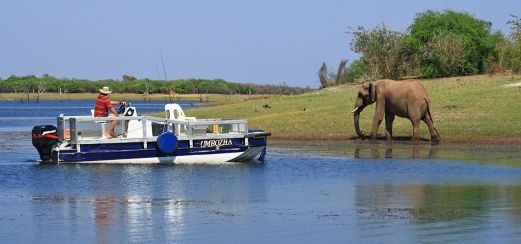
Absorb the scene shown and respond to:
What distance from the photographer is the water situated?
1788 centimetres

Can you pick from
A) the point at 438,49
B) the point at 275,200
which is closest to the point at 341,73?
the point at 438,49

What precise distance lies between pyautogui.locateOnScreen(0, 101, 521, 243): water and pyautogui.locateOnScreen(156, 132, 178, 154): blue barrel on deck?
49cm

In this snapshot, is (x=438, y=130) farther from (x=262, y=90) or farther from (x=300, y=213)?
(x=262, y=90)

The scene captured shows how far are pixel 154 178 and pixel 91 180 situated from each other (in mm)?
1559

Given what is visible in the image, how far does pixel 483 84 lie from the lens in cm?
5416

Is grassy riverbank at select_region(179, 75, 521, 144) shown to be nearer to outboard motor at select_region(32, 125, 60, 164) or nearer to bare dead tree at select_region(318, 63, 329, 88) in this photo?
outboard motor at select_region(32, 125, 60, 164)

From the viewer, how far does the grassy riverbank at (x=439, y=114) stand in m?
40.1

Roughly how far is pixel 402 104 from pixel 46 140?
14028mm

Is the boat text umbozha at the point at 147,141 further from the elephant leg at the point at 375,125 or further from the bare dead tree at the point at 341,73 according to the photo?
the bare dead tree at the point at 341,73

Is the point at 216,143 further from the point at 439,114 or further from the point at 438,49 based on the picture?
the point at 438,49

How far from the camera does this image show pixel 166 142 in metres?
29.4

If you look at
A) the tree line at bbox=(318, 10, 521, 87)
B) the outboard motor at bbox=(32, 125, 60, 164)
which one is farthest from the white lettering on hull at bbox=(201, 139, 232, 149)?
the tree line at bbox=(318, 10, 521, 87)

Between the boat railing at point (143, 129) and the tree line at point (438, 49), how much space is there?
3413 centimetres

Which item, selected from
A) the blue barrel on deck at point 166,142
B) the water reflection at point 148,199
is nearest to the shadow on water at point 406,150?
the water reflection at point 148,199
